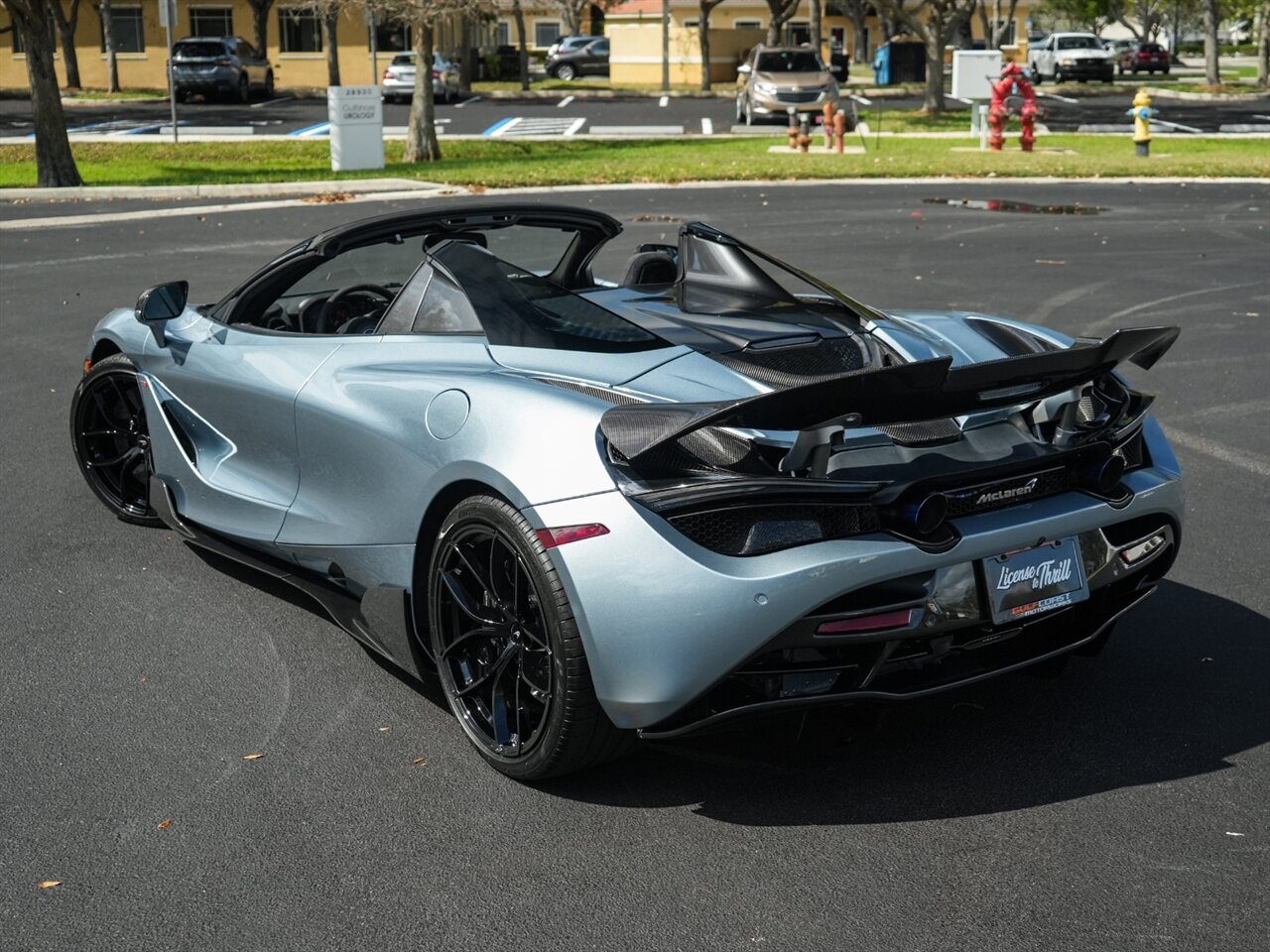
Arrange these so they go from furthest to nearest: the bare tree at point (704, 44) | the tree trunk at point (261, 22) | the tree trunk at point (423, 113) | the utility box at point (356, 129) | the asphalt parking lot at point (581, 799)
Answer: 1. the tree trunk at point (261, 22)
2. the bare tree at point (704, 44)
3. the tree trunk at point (423, 113)
4. the utility box at point (356, 129)
5. the asphalt parking lot at point (581, 799)

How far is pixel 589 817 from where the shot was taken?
4.04m

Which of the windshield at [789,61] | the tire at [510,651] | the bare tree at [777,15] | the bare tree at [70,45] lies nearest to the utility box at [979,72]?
the windshield at [789,61]

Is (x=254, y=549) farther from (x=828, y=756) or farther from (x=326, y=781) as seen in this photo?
(x=828, y=756)

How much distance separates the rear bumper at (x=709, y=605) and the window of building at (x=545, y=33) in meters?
113

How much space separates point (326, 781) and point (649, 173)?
2046cm

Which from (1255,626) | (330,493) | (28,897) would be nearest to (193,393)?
(330,493)

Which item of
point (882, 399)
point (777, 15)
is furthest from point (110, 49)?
point (882, 399)

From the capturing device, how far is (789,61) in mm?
38844

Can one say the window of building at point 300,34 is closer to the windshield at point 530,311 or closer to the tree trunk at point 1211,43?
the tree trunk at point 1211,43

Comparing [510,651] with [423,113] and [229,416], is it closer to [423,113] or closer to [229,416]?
[229,416]

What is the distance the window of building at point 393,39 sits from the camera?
2377 inches

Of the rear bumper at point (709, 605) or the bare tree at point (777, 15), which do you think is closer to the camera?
the rear bumper at point (709, 605)

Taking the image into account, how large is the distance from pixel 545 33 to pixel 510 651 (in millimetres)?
114054

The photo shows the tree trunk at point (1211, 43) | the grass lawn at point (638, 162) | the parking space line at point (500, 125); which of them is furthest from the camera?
the tree trunk at point (1211, 43)
